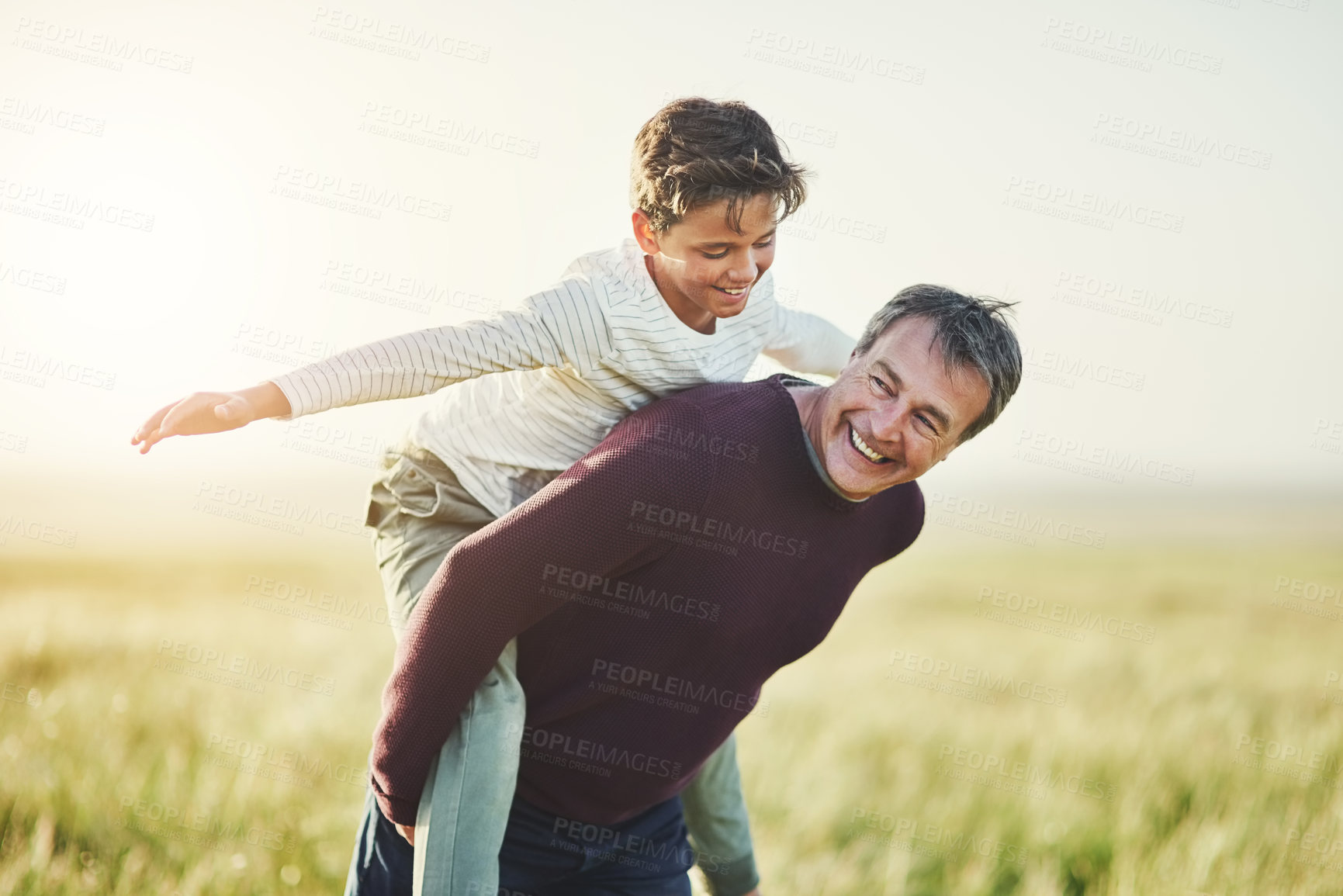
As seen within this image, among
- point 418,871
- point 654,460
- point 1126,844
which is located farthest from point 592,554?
point 1126,844

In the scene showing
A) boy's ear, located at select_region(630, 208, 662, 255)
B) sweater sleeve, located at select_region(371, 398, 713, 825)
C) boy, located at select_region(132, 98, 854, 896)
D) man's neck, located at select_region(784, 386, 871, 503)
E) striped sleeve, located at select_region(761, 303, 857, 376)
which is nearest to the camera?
sweater sleeve, located at select_region(371, 398, 713, 825)

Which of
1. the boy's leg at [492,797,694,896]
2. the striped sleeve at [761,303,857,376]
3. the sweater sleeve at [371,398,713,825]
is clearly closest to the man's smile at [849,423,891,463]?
the sweater sleeve at [371,398,713,825]

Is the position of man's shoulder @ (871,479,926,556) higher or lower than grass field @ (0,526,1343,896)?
higher

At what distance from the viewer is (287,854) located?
3979mm

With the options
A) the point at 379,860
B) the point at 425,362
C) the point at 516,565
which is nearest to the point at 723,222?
the point at 425,362

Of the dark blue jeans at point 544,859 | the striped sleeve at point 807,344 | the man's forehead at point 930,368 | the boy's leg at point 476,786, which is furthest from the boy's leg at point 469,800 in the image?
the striped sleeve at point 807,344

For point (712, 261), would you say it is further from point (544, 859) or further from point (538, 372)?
point (544, 859)

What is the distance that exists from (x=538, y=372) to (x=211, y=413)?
73 centimetres

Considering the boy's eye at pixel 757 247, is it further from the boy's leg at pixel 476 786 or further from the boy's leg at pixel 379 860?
the boy's leg at pixel 379 860

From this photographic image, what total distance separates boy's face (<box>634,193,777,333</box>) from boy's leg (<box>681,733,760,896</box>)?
3.83ft

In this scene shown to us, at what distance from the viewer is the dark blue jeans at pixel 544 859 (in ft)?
7.66

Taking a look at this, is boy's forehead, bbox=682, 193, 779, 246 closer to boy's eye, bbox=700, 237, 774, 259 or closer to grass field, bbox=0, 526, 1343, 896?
boy's eye, bbox=700, 237, 774, 259

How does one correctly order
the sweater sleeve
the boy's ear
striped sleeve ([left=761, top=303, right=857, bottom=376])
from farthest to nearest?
striped sleeve ([left=761, top=303, right=857, bottom=376]) < the boy's ear < the sweater sleeve

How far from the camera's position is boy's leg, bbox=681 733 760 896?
9.57 feet
